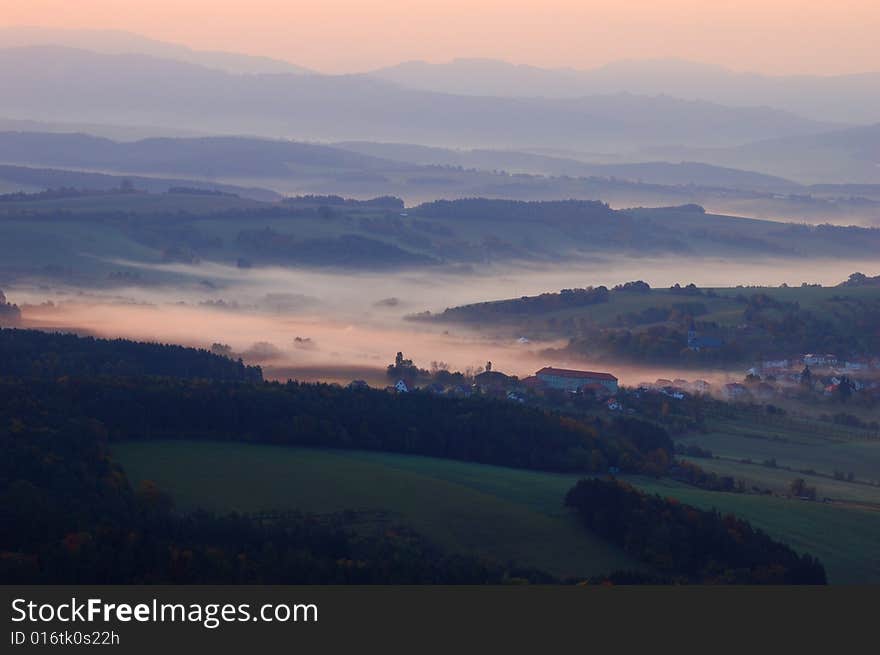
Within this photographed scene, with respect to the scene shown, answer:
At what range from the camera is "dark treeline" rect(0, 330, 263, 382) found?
50969mm

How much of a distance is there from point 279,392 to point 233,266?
69.4m

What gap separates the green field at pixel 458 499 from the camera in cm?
3350

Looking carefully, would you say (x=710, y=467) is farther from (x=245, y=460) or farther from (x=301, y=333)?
(x=301, y=333)

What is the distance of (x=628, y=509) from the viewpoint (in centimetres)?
3553

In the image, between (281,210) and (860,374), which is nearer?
(860,374)

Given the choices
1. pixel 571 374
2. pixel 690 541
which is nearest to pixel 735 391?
pixel 571 374

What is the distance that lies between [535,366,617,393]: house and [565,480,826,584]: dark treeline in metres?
23.8

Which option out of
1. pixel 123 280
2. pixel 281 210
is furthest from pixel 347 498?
pixel 281 210

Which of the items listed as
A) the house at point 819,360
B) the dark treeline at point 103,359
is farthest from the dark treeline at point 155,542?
the house at point 819,360

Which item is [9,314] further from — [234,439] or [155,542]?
[155,542]

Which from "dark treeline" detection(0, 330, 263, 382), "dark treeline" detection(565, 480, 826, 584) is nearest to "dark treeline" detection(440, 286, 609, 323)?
"dark treeline" detection(0, 330, 263, 382)

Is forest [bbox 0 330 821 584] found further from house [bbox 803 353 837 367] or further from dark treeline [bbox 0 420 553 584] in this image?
house [bbox 803 353 837 367]

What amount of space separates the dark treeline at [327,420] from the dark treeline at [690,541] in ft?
24.4

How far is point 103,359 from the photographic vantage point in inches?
2137
